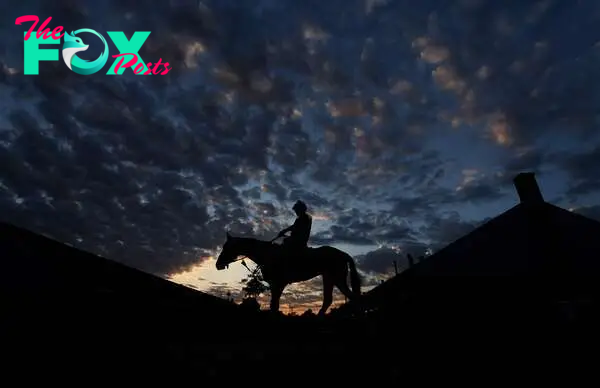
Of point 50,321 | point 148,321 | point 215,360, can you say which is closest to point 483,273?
point 215,360

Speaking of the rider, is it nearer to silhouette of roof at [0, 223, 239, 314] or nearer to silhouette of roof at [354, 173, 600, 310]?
silhouette of roof at [354, 173, 600, 310]

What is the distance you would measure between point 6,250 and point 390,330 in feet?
18.0

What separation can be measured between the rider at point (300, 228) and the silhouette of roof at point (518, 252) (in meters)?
3.07

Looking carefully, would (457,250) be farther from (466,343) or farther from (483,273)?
(466,343)

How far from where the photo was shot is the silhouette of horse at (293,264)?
9.97 m

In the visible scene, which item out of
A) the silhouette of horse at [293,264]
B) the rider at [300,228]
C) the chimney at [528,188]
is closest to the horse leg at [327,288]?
the silhouette of horse at [293,264]

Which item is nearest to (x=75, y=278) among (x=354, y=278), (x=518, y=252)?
(x=354, y=278)

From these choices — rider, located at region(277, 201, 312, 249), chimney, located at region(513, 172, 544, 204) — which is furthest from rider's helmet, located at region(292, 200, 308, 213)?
chimney, located at region(513, 172, 544, 204)

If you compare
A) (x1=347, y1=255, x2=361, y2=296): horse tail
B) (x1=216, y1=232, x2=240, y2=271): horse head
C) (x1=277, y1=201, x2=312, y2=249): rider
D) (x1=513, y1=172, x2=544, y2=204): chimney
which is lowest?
(x1=347, y1=255, x2=361, y2=296): horse tail

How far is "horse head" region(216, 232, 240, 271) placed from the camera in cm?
1071

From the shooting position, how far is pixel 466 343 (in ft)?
18.4

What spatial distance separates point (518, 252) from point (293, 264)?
6.00 meters

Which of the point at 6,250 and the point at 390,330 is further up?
the point at 6,250

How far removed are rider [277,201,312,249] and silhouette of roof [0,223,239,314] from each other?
5712 millimetres
